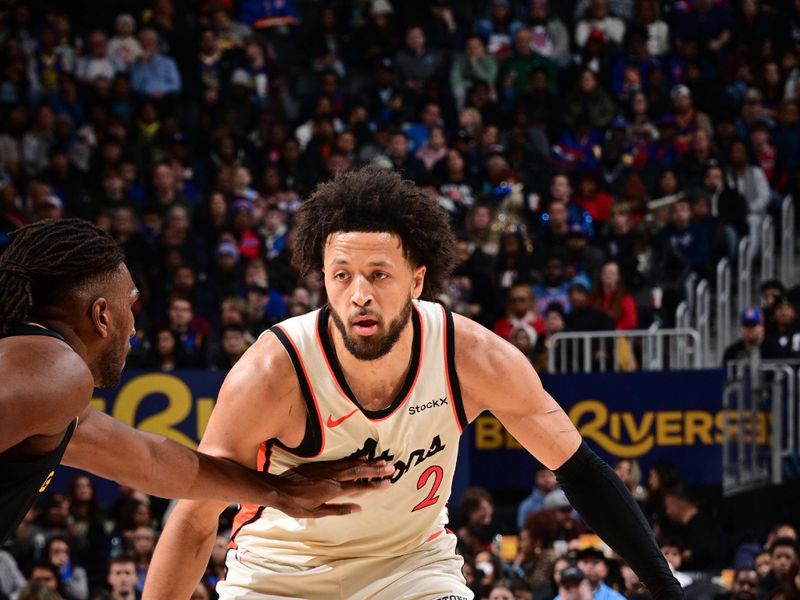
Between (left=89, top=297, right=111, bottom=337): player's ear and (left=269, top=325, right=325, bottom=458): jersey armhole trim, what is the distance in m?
0.89

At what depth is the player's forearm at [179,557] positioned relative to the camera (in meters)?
4.66

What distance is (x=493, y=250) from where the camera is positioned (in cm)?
1308

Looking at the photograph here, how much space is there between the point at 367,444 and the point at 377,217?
761 mm

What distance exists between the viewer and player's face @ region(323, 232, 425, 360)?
15.0 ft

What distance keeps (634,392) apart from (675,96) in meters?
4.90

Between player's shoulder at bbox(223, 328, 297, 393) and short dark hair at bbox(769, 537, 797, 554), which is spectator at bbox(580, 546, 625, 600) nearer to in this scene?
short dark hair at bbox(769, 537, 797, 554)

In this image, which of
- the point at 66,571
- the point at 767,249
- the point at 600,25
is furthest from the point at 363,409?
the point at 600,25

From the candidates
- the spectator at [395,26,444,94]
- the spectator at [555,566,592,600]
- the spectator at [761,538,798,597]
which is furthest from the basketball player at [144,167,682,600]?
the spectator at [395,26,444,94]

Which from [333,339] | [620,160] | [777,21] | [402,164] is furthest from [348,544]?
[777,21]

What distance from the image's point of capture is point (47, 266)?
3.76 m

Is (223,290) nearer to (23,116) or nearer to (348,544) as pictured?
(23,116)

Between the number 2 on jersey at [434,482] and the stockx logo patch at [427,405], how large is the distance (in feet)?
0.67

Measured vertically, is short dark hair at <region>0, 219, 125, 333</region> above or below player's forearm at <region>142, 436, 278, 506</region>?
above

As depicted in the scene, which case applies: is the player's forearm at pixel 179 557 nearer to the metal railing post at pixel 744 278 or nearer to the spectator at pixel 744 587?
the spectator at pixel 744 587
